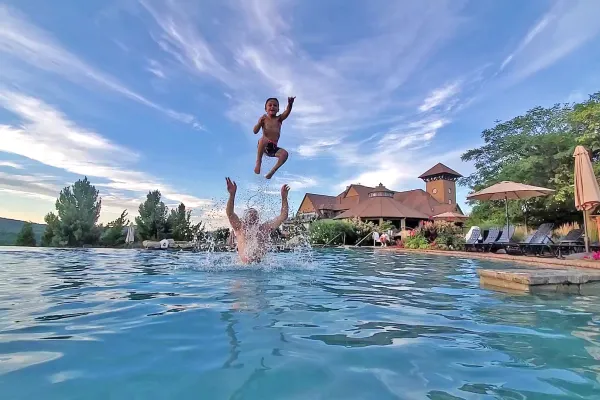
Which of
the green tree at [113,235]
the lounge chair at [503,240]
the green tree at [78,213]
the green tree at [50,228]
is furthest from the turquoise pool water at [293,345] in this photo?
the green tree at [50,228]

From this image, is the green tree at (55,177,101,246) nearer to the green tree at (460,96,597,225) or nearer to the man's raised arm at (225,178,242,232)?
the man's raised arm at (225,178,242,232)

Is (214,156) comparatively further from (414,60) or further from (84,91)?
(414,60)

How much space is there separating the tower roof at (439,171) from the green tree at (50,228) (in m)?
43.6

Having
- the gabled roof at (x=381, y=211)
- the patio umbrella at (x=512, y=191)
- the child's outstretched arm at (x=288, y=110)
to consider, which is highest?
the gabled roof at (x=381, y=211)

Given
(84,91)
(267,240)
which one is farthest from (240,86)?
(267,240)

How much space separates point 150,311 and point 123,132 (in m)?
13.6

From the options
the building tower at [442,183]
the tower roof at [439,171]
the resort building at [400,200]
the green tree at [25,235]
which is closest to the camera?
the green tree at [25,235]

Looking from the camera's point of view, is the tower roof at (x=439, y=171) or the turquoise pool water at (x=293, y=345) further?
the tower roof at (x=439, y=171)

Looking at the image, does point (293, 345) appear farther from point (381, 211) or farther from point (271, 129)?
point (381, 211)

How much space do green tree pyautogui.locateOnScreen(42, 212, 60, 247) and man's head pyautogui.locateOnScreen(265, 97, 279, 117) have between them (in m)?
21.1

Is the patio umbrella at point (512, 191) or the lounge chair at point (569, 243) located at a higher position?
the patio umbrella at point (512, 191)

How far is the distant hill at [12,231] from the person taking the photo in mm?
21844

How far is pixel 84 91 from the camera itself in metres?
11.6

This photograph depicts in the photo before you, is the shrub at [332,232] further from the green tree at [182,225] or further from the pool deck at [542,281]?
the pool deck at [542,281]
